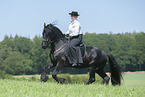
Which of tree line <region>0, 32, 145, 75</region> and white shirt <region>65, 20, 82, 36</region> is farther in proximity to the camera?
tree line <region>0, 32, 145, 75</region>

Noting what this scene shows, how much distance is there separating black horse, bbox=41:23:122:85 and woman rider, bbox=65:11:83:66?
28 cm

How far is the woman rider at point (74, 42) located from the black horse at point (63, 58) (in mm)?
281

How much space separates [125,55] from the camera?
78.4 m

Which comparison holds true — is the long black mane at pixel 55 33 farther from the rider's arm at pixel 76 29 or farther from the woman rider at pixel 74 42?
the rider's arm at pixel 76 29

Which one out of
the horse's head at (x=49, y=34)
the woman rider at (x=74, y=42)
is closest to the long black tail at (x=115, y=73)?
the woman rider at (x=74, y=42)

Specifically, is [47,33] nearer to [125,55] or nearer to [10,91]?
[10,91]

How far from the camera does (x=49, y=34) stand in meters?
9.89

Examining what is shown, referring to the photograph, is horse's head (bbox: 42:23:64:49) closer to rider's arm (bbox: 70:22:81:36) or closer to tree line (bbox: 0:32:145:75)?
rider's arm (bbox: 70:22:81:36)

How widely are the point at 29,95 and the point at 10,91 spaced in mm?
917

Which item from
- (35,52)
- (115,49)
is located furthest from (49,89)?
(115,49)

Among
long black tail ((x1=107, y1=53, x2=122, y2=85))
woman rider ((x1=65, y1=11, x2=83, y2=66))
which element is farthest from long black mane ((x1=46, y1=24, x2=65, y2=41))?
long black tail ((x1=107, y1=53, x2=122, y2=85))

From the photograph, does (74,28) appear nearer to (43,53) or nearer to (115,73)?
(115,73)

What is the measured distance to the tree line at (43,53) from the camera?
6881 centimetres

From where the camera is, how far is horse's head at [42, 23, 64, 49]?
9.73 metres
